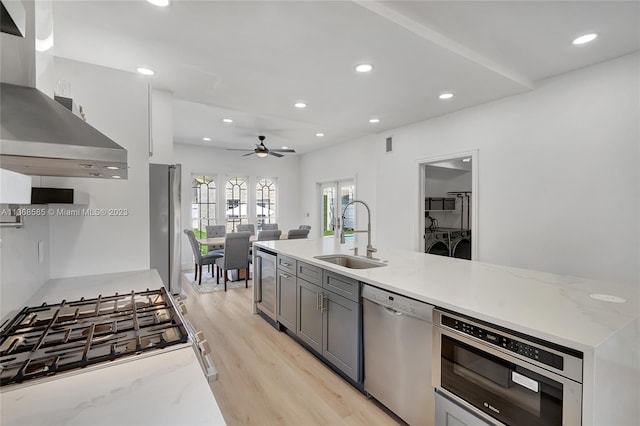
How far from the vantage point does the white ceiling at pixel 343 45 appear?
1.93 metres

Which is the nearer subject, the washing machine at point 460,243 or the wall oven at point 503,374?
the wall oven at point 503,374

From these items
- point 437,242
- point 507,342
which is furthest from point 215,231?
point 507,342

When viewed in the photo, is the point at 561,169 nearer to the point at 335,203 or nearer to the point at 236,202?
the point at 335,203

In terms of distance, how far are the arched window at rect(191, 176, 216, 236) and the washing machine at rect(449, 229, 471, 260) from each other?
5.30 m

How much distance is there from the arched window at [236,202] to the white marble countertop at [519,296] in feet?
17.6

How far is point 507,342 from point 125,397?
1398 millimetres

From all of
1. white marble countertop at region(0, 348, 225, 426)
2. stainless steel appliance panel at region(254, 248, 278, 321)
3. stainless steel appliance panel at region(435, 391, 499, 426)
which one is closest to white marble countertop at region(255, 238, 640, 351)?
stainless steel appliance panel at region(435, 391, 499, 426)

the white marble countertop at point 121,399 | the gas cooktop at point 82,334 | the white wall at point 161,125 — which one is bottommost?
the white marble countertop at point 121,399

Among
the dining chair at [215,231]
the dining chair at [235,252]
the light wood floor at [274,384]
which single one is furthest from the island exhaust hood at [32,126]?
the dining chair at [215,231]

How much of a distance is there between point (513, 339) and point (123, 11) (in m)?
2.76

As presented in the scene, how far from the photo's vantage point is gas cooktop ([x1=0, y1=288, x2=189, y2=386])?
966mm

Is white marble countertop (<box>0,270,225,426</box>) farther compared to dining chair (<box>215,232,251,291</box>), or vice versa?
dining chair (<box>215,232,251,291</box>)

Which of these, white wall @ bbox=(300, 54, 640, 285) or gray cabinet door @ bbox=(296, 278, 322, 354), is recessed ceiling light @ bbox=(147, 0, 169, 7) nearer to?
gray cabinet door @ bbox=(296, 278, 322, 354)

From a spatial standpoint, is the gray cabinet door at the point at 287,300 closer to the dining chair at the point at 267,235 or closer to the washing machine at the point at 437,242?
the dining chair at the point at 267,235
